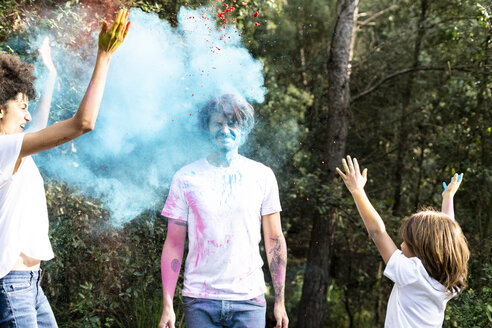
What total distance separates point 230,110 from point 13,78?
106cm

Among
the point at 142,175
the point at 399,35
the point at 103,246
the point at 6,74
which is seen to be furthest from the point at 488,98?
the point at 6,74

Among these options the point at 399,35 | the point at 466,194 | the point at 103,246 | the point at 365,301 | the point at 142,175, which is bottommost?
the point at 365,301

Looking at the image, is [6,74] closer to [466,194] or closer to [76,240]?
[76,240]

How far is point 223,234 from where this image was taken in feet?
7.32

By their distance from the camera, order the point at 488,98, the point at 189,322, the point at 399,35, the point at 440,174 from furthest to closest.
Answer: the point at 399,35, the point at 440,174, the point at 488,98, the point at 189,322

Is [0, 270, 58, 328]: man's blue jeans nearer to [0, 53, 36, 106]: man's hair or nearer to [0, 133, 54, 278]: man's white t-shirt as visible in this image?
[0, 133, 54, 278]: man's white t-shirt

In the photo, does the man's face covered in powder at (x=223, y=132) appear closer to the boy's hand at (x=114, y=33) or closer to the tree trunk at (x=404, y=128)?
the boy's hand at (x=114, y=33)

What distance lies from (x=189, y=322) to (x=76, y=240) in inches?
84.8

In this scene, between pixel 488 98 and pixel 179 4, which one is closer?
pixel 179 4

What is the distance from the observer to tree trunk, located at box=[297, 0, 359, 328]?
5.96 metres

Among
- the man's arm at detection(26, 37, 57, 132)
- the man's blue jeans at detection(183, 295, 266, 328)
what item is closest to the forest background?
the man's arm at detection(26, 37, 57, 132)

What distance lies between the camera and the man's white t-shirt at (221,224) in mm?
2197

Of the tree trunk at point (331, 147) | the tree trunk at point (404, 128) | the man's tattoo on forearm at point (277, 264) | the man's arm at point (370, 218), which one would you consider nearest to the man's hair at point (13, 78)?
the man's tattoo on forearm at point (277, 264)

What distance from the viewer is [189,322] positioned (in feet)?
7.25
